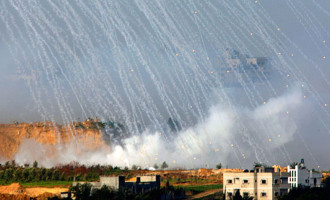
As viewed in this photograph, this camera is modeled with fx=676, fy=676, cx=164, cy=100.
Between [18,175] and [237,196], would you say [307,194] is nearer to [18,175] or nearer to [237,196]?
[237,196]

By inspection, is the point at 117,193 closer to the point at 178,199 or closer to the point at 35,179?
the point at 178,199

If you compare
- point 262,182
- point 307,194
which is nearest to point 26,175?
point 262,182

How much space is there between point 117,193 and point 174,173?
60.2 m

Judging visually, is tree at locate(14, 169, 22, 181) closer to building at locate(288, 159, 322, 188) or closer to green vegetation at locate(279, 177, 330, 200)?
building at locate(288, 159, 322, 188)

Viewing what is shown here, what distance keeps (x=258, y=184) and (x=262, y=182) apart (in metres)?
0.84

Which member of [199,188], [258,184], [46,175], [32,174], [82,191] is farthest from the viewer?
[46,175]

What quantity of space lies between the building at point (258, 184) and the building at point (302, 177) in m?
2.31

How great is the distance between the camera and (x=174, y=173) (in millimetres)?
170250

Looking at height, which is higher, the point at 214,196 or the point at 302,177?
the point at 302,177

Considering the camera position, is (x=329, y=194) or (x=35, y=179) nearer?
(x=329, y=194)

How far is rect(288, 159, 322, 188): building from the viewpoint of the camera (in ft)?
418

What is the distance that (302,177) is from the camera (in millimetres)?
129000

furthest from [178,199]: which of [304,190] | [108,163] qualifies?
[108,163]

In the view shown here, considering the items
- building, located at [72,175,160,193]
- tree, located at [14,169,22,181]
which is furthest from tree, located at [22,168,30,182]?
building, located at [72,175,160,193]
